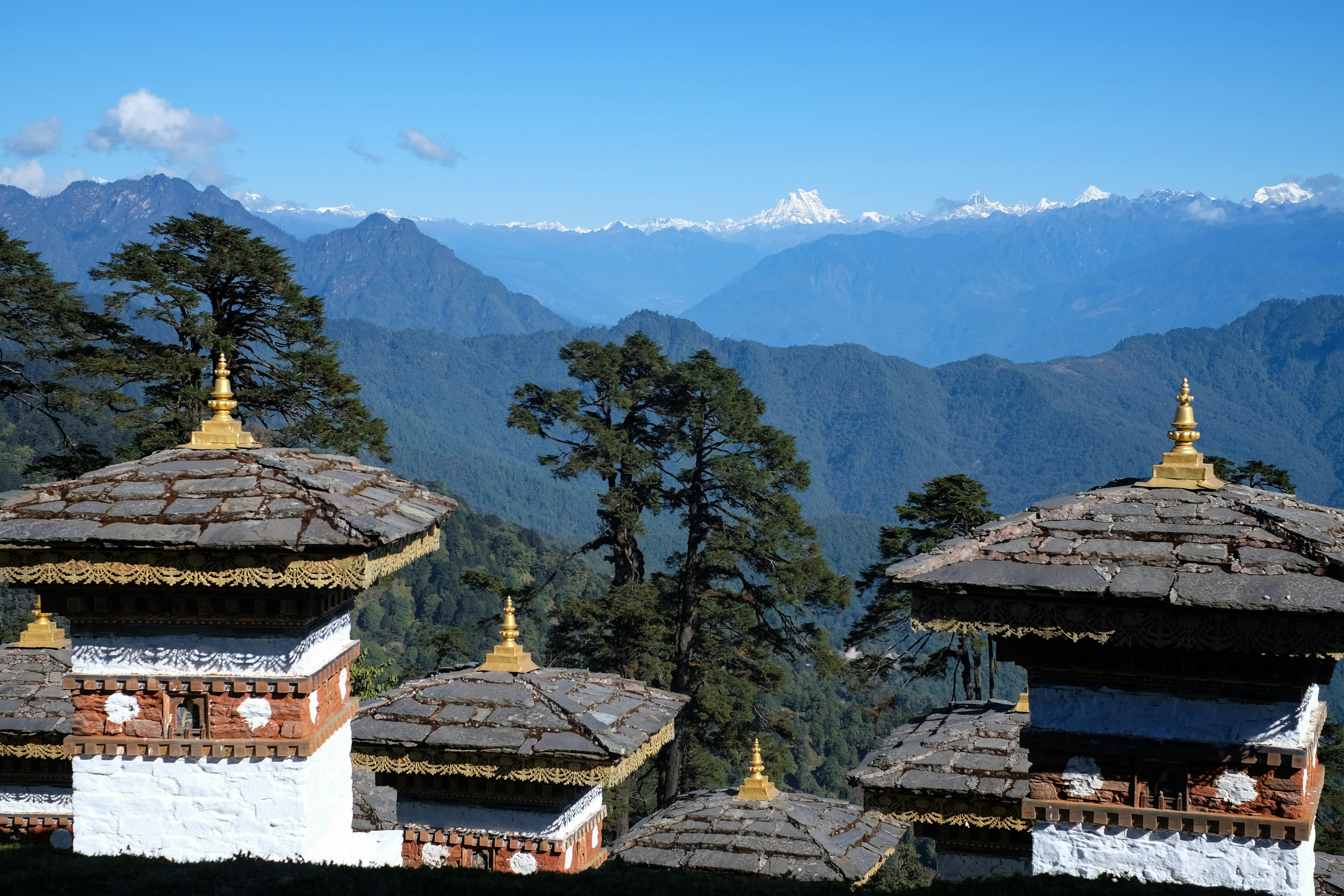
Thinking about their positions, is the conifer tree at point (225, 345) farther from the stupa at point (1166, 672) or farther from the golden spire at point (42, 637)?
the stupa at point (1166, 672)

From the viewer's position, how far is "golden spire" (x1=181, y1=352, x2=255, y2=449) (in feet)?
26.9

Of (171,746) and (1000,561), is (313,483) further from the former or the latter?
(1000,561)

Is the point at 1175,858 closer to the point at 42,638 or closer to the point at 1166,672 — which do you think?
the point at 1166,672

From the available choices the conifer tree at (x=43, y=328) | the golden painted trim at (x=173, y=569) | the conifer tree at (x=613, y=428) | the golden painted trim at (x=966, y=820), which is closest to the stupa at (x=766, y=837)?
the golden painted trim at (x=966, y=820)

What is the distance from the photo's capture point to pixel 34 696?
1122cm

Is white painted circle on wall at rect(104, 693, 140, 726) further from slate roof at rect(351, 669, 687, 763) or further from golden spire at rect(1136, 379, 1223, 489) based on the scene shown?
golden spire at rect(1136, 379, 1223, 489)

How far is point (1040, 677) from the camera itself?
734 centimetres

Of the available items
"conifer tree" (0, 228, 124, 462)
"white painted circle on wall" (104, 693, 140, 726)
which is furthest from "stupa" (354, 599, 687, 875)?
"conifer tree" (0, 228, 124, 462)

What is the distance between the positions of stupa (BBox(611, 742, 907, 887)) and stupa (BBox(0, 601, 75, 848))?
17.0ft

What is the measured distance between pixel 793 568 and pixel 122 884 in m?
24.5

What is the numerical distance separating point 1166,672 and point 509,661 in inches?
248

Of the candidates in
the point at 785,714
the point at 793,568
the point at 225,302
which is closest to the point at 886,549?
the point at 793,568

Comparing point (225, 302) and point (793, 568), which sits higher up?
point (225, 302)

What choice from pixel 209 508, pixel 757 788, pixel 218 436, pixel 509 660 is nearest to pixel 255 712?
pixel 209 508
